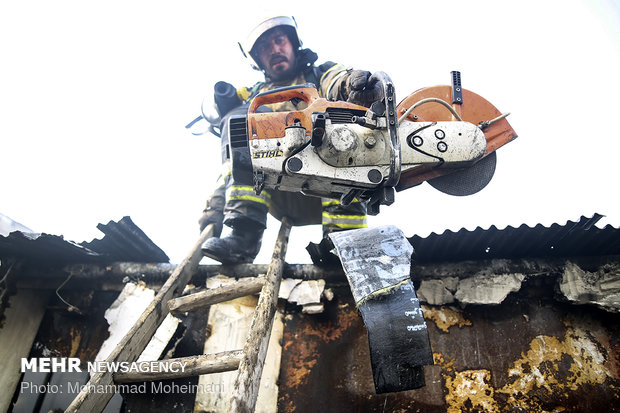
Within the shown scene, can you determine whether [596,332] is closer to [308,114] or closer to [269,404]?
[269,404]

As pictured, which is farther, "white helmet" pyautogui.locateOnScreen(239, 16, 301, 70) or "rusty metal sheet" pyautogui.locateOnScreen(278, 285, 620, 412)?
"white helmet" pyautogui.locateOnScreen(239, 16, 301, 70)

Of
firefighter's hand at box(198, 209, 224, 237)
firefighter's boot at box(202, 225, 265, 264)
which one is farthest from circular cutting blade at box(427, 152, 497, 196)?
firefighter's hand at box(198, 209, 224, 237)

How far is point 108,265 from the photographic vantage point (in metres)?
2.98

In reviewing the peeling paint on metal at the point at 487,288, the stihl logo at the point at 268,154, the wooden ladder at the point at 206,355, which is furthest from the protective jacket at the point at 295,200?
the peeling paint on metal at the point at 487,288

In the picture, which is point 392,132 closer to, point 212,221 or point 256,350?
point 256,350

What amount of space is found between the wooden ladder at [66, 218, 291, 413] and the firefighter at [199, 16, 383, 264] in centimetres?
43

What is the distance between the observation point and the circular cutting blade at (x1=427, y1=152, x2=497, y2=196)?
2.51 m

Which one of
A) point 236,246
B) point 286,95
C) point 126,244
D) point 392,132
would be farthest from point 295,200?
point 126,244

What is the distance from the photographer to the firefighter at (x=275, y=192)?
108 inches

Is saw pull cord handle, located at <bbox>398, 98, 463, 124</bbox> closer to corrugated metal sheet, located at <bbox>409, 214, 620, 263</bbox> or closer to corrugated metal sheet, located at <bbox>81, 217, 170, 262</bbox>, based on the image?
corrugated metal sheet, located at <bbox>409, 214, 620, 263</bbox>

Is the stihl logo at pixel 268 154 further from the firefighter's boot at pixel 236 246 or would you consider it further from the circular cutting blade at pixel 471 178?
the circular cutting blade at pixel 471 178

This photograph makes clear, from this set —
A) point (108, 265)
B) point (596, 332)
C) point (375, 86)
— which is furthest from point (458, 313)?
point (108, 265)

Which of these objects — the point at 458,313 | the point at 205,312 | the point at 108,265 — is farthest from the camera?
the point at 108,265

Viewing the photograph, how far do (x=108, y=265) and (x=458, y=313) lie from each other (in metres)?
2.75
